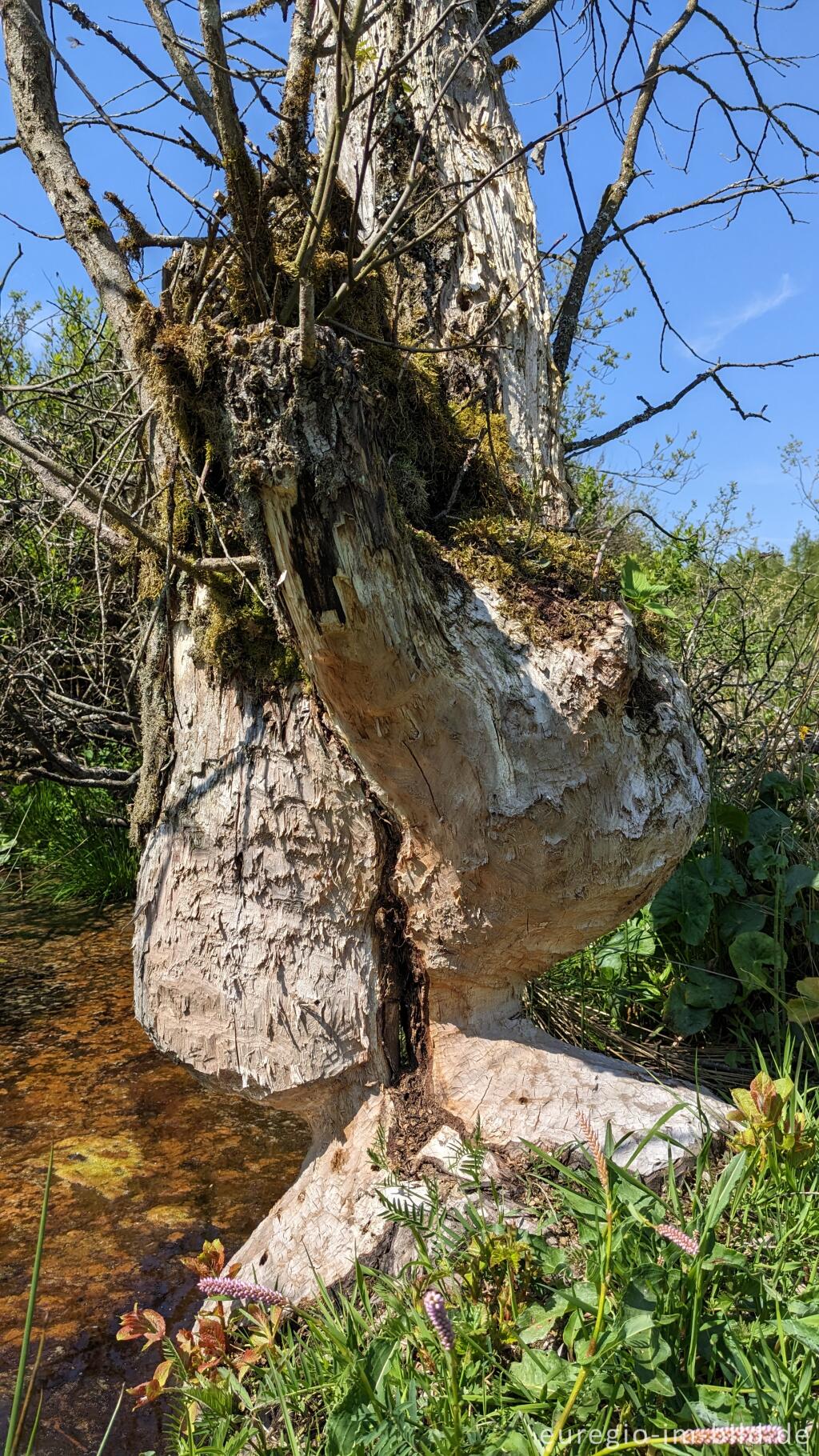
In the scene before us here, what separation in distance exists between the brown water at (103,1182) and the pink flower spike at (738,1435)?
1.58 metres

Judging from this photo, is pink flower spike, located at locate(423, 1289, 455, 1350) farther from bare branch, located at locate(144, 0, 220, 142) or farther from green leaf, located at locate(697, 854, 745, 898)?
bare branch, located at locate(144, 0, 220, 142)

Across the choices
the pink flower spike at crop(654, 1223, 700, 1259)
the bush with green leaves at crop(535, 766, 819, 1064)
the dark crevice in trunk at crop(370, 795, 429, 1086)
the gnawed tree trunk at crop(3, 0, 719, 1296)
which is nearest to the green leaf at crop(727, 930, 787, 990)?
the bush with green leaves at crop(535, 766, 819, 1064)

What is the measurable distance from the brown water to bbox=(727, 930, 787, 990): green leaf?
1773mm

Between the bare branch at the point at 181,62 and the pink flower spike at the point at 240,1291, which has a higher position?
the bare branch at the point at 181,62

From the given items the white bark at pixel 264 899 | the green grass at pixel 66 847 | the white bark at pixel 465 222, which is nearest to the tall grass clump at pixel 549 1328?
the white bark at pixel 264 899

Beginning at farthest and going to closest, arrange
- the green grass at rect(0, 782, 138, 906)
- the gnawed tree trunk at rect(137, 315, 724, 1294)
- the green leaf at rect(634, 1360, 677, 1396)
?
the green grass at rect(0, 782, 138, 906), the gnawed tree trunk at rect(137, 315, 724, 1294), the green leaf at rect(634, 1360, 677, 1396)

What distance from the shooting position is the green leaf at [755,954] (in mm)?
3176

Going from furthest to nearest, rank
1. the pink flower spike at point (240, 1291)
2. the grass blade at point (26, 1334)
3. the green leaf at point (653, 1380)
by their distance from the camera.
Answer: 1. the pink flower spike at point (240, 1291)
2. the green leaf at point (653, 1380)
3. the grass blade at point (26, 1334)

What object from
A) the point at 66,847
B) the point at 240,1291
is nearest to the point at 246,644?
the point at 240,1291

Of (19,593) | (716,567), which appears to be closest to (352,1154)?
(716,567)

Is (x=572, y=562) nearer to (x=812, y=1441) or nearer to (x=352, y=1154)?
(x=352, y=1154)

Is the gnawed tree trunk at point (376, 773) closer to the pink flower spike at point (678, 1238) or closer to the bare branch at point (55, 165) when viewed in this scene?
the bare branch at point (55, 165)

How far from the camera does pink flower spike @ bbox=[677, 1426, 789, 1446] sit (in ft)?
3.31

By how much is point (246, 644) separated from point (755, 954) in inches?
89.2
